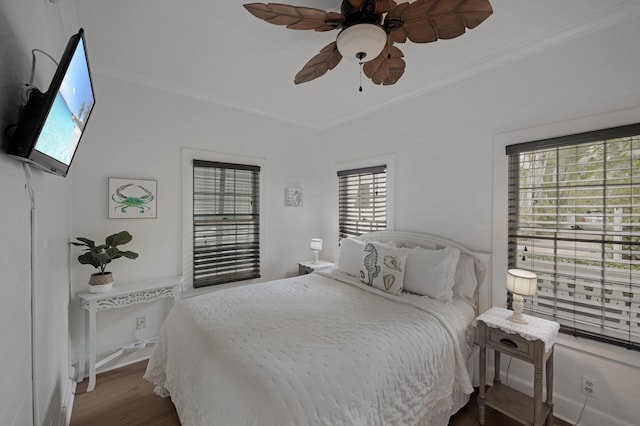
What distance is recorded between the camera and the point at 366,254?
8.67ft

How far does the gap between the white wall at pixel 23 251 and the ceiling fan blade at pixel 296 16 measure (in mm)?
917

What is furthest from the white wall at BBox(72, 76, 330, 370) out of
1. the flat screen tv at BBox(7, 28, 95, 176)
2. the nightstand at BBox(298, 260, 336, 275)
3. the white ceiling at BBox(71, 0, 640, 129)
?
A: the flat screen tv at BBox(7, 28, 95, 176)

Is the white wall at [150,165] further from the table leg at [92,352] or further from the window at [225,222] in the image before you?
the table leg at [92,352]

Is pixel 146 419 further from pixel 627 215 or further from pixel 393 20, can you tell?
pixel 627 215

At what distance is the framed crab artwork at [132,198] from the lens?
102 inches

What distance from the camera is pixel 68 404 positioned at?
197 cm

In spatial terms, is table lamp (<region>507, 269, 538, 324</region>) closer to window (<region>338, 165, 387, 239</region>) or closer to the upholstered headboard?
the upholstered headboard

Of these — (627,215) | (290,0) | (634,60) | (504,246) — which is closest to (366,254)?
(504,246)

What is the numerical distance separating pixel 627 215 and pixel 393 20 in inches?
76.6

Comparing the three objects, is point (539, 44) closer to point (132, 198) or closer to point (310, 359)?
point (310, 359)

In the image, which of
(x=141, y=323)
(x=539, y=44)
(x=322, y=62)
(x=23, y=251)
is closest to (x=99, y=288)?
(x=141, y=323)

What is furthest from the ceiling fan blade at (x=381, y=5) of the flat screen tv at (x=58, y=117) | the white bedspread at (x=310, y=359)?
the white bedspread at (x=310, y=359)

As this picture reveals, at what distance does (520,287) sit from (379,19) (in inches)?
76.2

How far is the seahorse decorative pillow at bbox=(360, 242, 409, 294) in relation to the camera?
2.37 m
